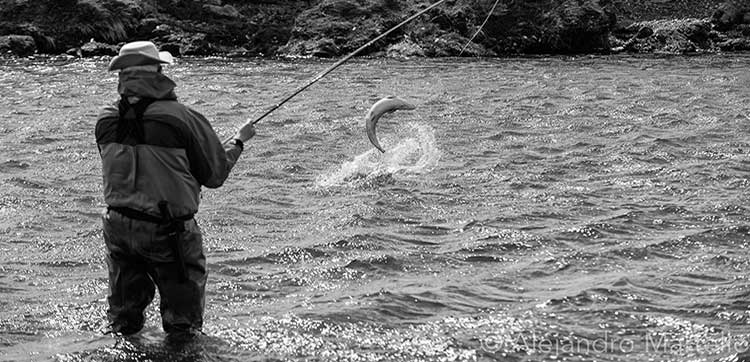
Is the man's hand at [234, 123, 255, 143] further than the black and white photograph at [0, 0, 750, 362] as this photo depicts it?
Yes

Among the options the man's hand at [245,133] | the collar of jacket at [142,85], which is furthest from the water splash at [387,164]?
the collar of jacket at [142,85]

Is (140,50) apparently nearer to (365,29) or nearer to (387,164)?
(387,164)

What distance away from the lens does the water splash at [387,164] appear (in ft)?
46.3

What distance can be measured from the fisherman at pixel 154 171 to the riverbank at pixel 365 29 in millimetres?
28497

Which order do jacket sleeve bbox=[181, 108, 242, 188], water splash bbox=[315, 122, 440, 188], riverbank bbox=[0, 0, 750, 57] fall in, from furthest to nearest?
riverbank bbox=[0, 0, 750, 57], water splash bbox=[315, 122, 440, 188], jacket sleeve bbox=[181, 108, 242, 188]

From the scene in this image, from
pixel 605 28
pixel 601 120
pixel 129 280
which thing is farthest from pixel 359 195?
pixel 605 28

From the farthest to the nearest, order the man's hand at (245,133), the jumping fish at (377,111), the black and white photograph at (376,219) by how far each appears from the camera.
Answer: the jumping fish at (377,111)
the man's hand at (245,133)
the black and white photograph at (376,219)

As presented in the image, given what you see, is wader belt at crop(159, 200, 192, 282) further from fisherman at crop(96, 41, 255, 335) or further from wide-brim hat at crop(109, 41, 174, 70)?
wide-brim hat at crop(109, 41, 174, 70)

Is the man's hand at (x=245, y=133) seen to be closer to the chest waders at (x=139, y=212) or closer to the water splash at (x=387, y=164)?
the chest waders at (x=139, y=212)

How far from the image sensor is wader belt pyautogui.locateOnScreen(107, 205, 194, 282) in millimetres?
6828

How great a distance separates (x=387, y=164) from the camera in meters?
15.0

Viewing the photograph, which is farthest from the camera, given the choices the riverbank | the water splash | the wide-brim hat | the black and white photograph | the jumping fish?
the riverbank

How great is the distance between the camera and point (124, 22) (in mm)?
39781

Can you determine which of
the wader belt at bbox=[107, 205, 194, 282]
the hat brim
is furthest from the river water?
the hat brim
